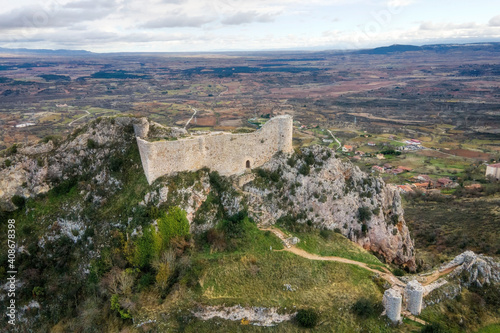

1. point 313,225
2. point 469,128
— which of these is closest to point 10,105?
point 313,225

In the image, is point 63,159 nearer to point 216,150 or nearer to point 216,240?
point 216,150

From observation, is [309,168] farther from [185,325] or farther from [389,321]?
[185,325]

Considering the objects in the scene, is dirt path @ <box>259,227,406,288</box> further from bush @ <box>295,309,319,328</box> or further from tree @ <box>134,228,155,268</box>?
tree @ <box>134,228,155,268</box>

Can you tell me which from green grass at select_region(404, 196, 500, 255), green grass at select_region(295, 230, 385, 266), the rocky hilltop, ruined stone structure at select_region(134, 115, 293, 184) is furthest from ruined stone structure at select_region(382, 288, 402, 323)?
green grass at select_region(404, 196, 500, 255)

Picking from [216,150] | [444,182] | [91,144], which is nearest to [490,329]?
[216,150]

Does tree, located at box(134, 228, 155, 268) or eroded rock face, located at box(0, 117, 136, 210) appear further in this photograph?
eroded rock face, located at box(0, 117, 136, 210)

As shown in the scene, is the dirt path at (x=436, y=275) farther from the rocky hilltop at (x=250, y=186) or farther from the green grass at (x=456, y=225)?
the green grass at (x=456, y=225)

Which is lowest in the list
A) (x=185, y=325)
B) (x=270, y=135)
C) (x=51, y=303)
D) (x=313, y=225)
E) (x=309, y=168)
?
(x=51, y=303)
